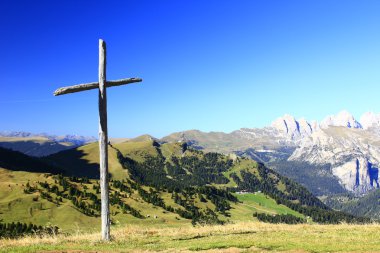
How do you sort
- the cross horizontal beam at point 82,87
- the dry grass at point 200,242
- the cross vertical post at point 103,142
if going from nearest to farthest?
the dry grass at point 200,242, the cross vertical post at point 103,142, the cross horizontal beam at point 82,87

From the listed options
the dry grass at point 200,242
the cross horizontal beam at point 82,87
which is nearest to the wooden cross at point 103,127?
Answer: the cross horizontal beam at point 82,87

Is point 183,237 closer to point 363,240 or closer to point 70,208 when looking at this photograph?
point 363,240

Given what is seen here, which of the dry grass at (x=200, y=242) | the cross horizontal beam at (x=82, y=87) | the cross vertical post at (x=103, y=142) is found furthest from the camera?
the cross horizontal beam at (x=82, y=87)

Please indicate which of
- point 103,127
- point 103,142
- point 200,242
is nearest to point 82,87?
point 103,127

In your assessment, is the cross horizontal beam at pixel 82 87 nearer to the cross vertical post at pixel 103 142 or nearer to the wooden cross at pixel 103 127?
the wooden cross at pixel 103 127

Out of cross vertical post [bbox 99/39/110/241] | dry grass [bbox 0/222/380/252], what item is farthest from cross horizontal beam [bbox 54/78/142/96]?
dry grass [bbox 0/222/380/252]

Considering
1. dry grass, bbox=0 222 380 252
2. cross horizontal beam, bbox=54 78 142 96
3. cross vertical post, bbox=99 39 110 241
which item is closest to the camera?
dry grass, bbox=0 222 380 252

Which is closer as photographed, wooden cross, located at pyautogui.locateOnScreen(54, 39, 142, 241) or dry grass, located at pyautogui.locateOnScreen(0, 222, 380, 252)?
dry grass, located at pyautogui.locateOnScreen(0, 222, 380, 252)

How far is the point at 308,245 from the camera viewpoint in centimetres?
1964

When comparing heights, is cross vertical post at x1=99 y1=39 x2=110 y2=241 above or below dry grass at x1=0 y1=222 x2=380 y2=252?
above

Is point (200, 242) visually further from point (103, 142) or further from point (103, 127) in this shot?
point (103, 127)

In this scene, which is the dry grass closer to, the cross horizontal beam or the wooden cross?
the wooden cross

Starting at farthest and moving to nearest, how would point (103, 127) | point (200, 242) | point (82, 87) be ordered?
1. point (82, 87)
2. point (103, 127)
3. point (200, 242)

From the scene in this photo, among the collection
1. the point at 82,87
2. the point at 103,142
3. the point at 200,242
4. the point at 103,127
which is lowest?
the point at 200,242
